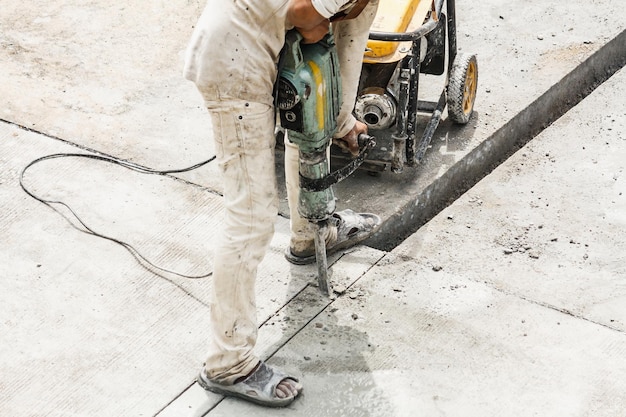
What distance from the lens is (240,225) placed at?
3.43 meters

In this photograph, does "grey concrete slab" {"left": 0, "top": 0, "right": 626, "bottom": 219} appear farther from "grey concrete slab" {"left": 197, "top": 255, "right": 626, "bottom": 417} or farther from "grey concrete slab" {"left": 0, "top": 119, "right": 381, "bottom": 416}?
"grey concrete slab" {"left": 197, "top": 255, "right": 626, "bottom": 417}

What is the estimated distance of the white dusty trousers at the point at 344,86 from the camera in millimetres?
3828

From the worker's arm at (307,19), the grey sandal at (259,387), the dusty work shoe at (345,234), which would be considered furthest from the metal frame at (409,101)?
the grey sandal at (259,387)

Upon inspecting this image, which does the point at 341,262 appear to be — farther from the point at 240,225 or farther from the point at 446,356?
the point at 240,225

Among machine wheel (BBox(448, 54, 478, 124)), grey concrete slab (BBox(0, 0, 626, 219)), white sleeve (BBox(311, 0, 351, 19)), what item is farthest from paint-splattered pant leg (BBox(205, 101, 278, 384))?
machine wheel (BBox(448, 54, 478, 124))

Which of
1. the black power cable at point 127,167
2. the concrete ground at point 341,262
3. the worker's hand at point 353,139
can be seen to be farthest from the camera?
the black power cable at point 127,167

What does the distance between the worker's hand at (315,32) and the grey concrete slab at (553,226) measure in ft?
4.91

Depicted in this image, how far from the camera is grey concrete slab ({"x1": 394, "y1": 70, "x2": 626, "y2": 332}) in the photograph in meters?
4.24

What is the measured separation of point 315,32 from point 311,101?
30 centimetres

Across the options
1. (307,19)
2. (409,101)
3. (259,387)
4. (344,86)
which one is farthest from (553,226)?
(307,19)

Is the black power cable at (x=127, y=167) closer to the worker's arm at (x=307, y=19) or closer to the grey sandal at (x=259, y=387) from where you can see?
the grey sandal at (x=259, y=387)

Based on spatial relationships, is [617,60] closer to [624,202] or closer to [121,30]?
[624,202]

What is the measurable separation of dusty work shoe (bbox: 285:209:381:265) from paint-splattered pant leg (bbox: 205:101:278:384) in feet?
2.79

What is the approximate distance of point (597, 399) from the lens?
3.54m
